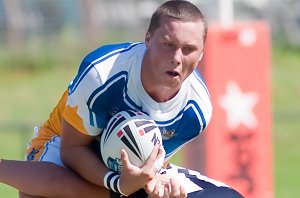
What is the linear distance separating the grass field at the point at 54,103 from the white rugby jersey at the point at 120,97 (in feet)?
18.3

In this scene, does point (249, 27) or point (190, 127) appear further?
point (249, 27)

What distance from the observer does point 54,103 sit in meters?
19.2

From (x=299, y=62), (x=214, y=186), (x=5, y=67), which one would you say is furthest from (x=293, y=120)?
(x=214, y=186)

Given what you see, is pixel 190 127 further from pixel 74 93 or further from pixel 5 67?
pixel 5 67

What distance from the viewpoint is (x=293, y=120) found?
55.0 ft

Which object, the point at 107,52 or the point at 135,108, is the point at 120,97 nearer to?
the point at 135,108

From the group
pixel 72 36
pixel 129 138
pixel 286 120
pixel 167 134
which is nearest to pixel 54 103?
→ pixel 72 36

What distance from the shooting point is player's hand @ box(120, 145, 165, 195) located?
588cm

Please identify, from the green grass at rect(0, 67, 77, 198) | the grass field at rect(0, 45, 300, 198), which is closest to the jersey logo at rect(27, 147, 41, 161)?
the grass field at rect(0, 45, 300, 198)

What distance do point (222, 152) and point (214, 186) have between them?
387 cm

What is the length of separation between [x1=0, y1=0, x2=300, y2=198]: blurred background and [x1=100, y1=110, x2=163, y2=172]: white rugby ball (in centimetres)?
1361

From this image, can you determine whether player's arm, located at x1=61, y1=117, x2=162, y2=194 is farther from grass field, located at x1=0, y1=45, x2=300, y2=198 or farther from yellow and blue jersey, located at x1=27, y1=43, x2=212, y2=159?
grass field, located at x1=0, y1=45, x2=300, y2=198

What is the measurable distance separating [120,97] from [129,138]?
0.26 metres

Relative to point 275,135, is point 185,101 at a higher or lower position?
higher
